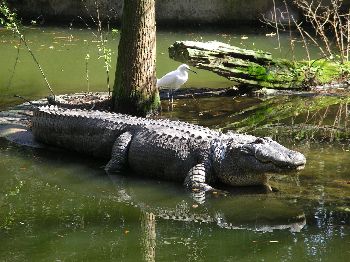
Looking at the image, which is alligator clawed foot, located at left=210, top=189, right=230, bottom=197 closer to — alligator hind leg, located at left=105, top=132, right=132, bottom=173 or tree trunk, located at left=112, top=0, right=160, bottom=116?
alligator hind leg, located at left=105, top=132, right=132, bottom=173

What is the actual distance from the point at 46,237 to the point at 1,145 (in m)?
2.74

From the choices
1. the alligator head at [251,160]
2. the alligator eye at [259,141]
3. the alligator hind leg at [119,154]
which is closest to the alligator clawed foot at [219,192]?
the alligator head at [251,160]

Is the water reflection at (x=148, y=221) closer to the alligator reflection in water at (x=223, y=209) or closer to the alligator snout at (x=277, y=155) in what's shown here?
the alligator reflection in water at (x=223, y=209)

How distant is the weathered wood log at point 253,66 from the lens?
9.30m

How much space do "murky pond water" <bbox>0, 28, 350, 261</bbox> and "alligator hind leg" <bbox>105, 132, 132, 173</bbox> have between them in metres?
0.12

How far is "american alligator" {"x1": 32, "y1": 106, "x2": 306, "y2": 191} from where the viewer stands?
5.87 m

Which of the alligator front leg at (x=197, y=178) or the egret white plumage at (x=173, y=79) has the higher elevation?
the egret white plumage at (x=173, y=79)

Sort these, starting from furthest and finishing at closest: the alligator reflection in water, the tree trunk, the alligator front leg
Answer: the tree trunk → the alligator front leg → the alligator reflection in water

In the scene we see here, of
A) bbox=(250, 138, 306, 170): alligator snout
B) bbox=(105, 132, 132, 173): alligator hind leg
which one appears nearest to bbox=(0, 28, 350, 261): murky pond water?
bbox=(105, 132, 132, 173): alligator hind leg

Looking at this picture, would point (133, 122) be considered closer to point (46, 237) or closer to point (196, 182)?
point (196, 182)

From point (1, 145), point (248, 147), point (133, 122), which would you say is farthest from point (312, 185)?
point (1, 145)

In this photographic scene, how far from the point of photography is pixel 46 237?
15.6 ft

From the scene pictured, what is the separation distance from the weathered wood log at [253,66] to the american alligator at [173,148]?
8.27ft

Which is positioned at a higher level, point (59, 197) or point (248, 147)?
point (248, 147)
